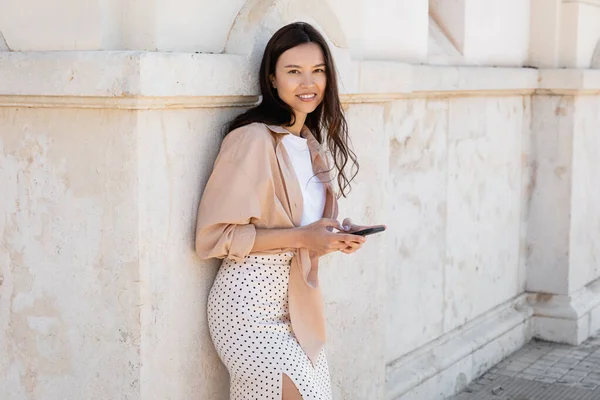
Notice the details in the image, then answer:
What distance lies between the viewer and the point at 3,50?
3.31 m

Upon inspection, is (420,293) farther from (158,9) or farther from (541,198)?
(158,9)

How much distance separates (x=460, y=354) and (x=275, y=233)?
2.58m

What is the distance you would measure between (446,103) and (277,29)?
6.83 ft

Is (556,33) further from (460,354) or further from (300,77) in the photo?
(300,77)

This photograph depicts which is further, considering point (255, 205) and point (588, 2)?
point (588, 2)

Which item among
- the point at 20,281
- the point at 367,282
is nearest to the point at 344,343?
the point at 367,282

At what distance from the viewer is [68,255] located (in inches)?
127

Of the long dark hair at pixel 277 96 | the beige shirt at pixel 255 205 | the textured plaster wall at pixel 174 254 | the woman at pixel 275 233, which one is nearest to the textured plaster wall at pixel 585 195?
the long dark hair at pixel 277 96

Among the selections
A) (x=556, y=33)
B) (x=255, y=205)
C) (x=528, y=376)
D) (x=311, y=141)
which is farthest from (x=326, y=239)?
(x=556, y=33)

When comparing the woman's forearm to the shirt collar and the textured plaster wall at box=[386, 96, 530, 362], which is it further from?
the textured plaster wall at box=[386, 96, 530, 362]

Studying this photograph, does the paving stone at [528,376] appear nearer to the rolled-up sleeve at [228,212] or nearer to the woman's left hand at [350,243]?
the woman's left hand at [350,243]

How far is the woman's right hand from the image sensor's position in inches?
127

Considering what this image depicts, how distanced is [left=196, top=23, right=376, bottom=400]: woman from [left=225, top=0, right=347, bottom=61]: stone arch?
0.08 m

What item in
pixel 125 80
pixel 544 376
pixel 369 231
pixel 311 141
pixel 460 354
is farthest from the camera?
pixel 544 376
